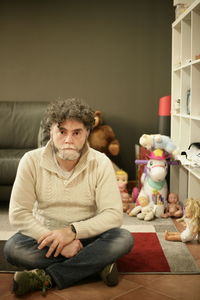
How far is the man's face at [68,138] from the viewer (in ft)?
6.45

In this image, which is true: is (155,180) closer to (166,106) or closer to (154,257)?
(166,106)

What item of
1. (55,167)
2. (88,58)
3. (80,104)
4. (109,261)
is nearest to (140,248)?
(109,261)

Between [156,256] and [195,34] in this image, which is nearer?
[156,256]

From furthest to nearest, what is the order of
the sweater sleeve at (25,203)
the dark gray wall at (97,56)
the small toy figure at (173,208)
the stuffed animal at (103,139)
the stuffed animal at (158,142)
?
the dark gray wall at (97,56) < the stuffed animal at (103,139) < the stuffed animal at (158,142) < the small toy figure at (173,208) < the sweater sleeve at (25,203)

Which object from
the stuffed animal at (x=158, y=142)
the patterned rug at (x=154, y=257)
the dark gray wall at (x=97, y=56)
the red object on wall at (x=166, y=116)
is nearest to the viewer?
the patterned rug at (x=154, y=257)

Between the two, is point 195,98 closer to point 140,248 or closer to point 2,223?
point 140,248

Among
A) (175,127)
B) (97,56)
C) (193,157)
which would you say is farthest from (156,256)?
(97,56)

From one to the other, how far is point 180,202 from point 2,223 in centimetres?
144

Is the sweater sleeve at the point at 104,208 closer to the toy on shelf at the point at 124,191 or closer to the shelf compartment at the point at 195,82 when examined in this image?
the shelf compartment at the point at 195,82

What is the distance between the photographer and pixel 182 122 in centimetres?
333

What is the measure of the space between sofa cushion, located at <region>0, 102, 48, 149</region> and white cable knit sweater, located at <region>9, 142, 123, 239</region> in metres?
1.79

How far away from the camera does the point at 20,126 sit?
12.6 ft

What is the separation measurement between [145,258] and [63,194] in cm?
65

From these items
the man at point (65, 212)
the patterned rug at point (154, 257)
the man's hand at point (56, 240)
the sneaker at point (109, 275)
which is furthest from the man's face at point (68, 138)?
the patterned rug at point (154, 257)
